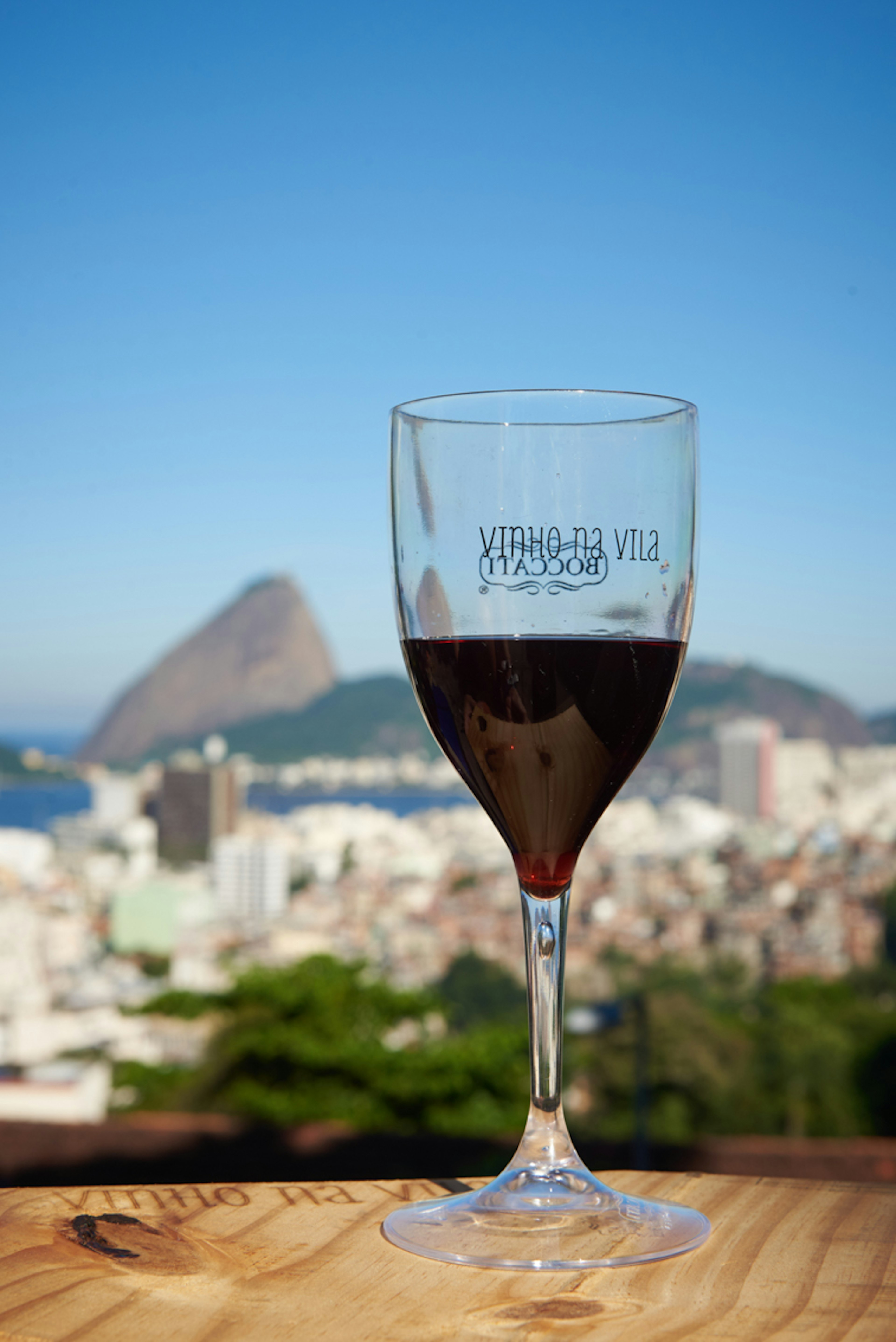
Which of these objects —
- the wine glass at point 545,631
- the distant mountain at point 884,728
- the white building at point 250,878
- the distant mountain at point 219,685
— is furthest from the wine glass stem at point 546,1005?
the distant mountain at point 219,685

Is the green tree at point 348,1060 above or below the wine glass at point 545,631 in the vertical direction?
below

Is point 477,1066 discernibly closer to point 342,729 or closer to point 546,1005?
point 546,1005

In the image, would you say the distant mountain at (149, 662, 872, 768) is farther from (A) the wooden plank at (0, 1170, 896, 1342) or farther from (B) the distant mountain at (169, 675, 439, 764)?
(A) the wooden plank at (0, 1170, 896, 1342)

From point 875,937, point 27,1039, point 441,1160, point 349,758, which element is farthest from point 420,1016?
point 349,758

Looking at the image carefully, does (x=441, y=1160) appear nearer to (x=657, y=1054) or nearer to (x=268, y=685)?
(x=657, y=1054)

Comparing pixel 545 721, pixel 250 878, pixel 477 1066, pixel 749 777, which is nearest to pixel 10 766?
pixel 250 878

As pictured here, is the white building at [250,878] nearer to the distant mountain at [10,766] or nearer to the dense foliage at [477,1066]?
the dense foliage at [477,1066]

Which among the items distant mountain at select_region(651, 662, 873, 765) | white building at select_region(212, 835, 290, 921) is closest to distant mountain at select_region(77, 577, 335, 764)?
white building at select_region(212, 835, 290, 921)
